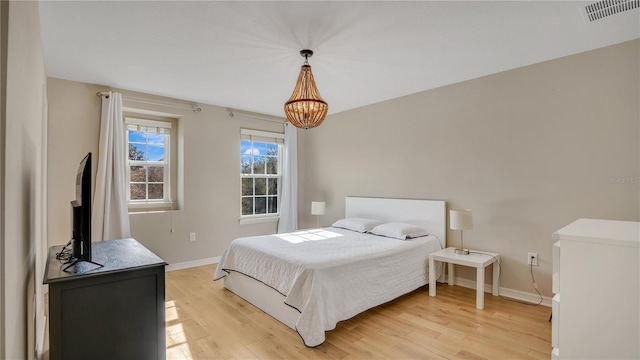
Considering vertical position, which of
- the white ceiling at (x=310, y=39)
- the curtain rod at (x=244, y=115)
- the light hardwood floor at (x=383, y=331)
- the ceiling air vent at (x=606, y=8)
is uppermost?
the ceiling air vent at (x=606, y=8)

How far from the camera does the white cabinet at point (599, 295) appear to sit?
3.67ft

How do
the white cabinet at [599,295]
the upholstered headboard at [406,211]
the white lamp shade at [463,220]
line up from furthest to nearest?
1. the upholstered headboard at [406,211]
2. the white lamp shade at [463,220]
3. the white cabinet at [599,295]

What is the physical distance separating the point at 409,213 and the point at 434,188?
45cm

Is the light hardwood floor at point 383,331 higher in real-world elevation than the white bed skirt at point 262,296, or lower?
lower

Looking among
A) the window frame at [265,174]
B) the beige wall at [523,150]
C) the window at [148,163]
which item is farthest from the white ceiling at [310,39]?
the window frame at [265,174]

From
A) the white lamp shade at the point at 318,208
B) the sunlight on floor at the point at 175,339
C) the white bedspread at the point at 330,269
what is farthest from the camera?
the white lamp shade at the point at 318,208

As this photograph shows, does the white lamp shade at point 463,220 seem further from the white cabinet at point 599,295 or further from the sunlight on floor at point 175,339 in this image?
the sunlight on floor at point 175,339

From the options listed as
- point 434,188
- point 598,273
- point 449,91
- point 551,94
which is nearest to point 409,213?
point 434,188

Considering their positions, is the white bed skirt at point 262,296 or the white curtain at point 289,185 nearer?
the white bed skirt at point 262,296

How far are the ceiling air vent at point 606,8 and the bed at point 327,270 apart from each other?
7.09 ft

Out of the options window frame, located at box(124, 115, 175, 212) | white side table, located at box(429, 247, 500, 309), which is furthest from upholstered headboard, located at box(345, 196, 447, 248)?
window frame, located at box(124, 115, 175, 212)

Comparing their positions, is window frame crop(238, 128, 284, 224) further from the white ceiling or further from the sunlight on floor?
the sunlight on floor

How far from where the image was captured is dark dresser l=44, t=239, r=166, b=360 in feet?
4.78

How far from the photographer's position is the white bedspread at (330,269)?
2.40 metres
